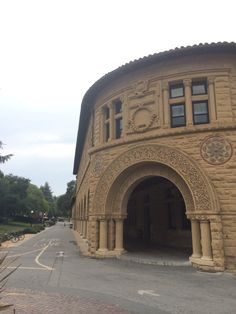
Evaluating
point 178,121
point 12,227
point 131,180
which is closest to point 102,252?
point 131,180

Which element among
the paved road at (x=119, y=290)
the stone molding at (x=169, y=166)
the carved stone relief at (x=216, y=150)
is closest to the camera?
the paved road at (x=119, y=290)

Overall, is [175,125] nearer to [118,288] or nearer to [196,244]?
[196,244]

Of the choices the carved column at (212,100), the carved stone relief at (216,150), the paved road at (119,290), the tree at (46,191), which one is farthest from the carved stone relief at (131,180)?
the tree at (46,191)

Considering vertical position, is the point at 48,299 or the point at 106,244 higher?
the point at 106,244

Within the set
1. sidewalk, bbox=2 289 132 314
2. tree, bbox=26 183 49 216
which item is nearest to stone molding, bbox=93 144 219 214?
sidewalk, bbox=2 289 132 314

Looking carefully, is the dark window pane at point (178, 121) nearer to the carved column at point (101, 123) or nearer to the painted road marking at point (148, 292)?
the carved column at point (101, 123)

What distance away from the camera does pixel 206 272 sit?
1111 cm

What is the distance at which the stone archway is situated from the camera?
11648 mm

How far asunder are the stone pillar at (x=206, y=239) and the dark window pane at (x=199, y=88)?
548cm

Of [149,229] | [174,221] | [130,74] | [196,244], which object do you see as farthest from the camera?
[149,229]

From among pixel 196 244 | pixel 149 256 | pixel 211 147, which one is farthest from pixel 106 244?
pixel 211 147

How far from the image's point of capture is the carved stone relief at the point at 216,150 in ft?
39.9

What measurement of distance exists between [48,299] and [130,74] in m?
A: 10.8

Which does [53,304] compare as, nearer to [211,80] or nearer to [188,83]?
[188,83]
